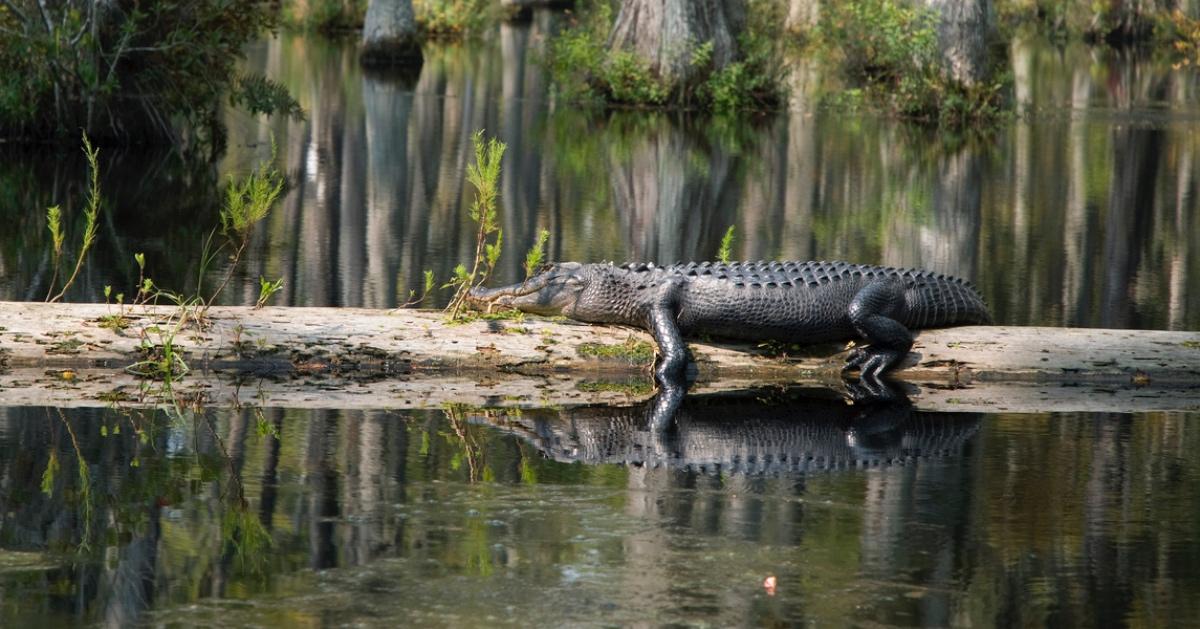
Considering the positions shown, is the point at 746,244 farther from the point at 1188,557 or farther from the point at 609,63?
the point at 609,63

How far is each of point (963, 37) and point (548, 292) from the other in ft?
55.1

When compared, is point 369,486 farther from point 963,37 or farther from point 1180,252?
point 963,37

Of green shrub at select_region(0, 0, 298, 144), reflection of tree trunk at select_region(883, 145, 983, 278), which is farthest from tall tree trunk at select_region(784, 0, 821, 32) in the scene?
green shrub at select_region(0, 0, 298, 144)

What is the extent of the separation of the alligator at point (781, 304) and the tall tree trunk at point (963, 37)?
643 inches

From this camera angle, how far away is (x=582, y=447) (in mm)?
6895

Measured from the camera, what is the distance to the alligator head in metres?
8.84

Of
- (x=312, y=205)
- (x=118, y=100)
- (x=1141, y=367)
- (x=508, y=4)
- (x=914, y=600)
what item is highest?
(x=508, y=4)

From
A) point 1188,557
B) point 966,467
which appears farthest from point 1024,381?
point 1188,557

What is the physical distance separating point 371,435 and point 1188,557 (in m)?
3.18

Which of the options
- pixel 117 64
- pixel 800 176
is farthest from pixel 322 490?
pixel 117 64

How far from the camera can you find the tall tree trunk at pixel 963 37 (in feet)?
79.8

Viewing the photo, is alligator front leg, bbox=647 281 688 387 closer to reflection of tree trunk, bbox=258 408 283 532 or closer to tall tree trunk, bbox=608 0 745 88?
reflection of tree trunk, bbox=258 408 283 532

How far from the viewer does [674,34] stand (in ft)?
84.4

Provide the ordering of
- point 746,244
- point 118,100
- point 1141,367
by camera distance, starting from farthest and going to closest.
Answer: point 118,100 < point 746,244 < point 1141,367
